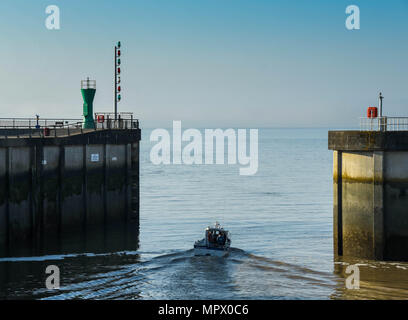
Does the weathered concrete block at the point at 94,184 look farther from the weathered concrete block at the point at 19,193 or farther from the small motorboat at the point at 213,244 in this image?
the small motorboat at the point at 213,244

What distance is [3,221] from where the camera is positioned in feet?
132

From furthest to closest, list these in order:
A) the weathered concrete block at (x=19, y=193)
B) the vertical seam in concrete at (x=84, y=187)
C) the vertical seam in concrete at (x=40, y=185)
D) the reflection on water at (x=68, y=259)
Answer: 1. the vertical seam in concrete at (x=84, y=187)
2. the vertical seam in concrete at (x=40, y=185)
3. the weathered concrete block at (x=19, y=193)
4. the reflection on water at (x=68, y=259)

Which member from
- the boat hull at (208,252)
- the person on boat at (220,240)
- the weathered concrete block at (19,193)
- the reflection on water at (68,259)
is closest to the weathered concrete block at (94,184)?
the reflection on water at (68,259)

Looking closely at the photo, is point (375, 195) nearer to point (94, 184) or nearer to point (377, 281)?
point (377, 281)

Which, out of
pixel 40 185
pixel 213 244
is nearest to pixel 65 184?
pixel 40 185

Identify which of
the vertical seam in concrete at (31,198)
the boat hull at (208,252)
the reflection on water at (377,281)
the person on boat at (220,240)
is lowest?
the reflection on water at (377,281)

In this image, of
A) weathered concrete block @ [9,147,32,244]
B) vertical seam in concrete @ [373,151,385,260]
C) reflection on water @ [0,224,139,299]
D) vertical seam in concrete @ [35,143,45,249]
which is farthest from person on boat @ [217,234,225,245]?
weathered concrete block @ [9,147,32,244]

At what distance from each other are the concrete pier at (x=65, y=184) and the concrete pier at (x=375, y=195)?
67.9ft

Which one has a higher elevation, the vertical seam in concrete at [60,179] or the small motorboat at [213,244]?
the vertical seam in concrete at [60,179]

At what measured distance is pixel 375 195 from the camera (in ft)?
112

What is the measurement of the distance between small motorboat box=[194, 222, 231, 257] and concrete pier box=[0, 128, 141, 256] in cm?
1106

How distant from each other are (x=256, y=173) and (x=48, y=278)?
91946mm

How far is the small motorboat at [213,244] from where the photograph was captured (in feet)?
130

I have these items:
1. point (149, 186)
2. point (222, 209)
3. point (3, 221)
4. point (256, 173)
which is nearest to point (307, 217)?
point (222, 209)
